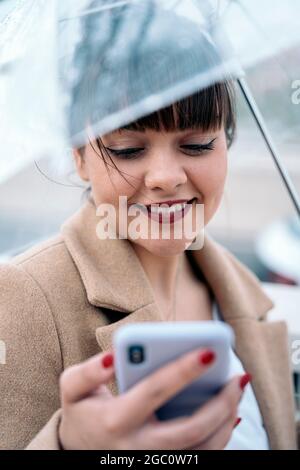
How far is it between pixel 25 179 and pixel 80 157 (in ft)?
1.37

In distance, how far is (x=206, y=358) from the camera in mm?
947

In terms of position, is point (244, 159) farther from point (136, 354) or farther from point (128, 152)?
point (136, 354)

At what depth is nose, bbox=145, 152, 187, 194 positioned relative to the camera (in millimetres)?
1412

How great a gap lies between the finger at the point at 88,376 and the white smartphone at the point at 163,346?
0.02 m

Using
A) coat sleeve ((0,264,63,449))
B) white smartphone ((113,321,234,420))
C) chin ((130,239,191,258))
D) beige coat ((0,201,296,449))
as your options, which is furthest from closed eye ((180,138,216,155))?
white smartphone ((113,321,234,420))

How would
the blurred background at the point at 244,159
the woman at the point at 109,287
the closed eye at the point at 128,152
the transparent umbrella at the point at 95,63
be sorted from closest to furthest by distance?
the woman at the point at 109,287
the transparent umbrella at the point at 95,63
the closed eye at the point at 128,152
the blurred background at the point at 244,159

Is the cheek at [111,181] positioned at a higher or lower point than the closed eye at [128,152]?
lower

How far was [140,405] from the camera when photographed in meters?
0.96

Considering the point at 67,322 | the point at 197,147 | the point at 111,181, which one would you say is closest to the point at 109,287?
the point at 67,322

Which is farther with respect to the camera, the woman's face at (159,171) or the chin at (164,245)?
the chin at (164,245)

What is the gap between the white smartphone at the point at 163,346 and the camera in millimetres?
961

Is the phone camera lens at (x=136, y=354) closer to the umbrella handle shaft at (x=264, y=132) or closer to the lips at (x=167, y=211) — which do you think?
the lips at (x=167, y=211)

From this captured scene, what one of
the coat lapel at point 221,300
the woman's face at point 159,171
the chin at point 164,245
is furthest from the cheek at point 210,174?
the coat lapel at point 221,300
